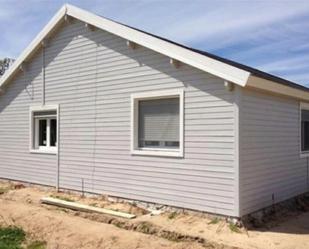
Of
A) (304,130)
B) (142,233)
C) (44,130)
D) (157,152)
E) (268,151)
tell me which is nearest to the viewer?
(142,233)

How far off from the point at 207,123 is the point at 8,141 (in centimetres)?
839

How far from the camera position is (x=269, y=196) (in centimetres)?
952

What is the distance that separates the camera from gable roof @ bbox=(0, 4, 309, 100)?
26.7 ft

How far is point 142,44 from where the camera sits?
32.3 ft

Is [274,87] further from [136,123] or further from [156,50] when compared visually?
[136,123]

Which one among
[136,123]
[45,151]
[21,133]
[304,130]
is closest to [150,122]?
[136,123]

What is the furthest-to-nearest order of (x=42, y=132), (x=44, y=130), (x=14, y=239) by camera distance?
(x=42, y=132)
(x=44, y=130)
(x=14, y=239)

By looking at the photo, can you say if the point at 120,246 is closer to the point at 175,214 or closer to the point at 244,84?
the point at 175,214

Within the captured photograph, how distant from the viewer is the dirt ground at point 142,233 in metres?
7.46

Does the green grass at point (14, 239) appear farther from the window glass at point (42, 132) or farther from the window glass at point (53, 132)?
the window glass at point (42, 132)

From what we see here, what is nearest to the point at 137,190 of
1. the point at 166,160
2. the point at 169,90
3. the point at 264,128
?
the point at 166,160

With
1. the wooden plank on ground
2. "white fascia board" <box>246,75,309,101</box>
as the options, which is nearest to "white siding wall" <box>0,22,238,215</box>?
"white fascia board" <box>246,75,309,101</box>

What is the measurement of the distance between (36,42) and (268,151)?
311 inches

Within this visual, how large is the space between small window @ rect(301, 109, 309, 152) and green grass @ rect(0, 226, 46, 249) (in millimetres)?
7531
